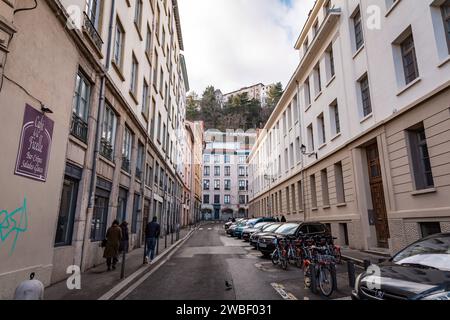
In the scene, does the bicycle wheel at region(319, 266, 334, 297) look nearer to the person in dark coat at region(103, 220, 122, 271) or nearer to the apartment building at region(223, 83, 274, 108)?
the person in dark coat at region(103, 220, 122, 271)

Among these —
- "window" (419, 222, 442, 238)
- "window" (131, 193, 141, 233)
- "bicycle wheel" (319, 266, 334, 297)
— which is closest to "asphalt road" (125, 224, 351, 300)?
"bicycle wheel" (319, 266, 334, 297)

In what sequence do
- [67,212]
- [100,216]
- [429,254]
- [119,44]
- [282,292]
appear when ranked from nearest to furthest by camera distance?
[429,254] < [282,292] < [67,212] < [100,216] < [119,44]

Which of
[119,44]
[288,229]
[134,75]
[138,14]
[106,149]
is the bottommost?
[288,229]

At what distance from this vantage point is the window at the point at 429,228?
33.8 feet

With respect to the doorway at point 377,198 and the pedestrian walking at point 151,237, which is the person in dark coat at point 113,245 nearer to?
the pedestrian walking at point 151,237

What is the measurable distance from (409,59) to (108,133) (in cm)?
1292

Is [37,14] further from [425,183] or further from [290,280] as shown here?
[425,183]

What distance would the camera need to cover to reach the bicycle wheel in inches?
265

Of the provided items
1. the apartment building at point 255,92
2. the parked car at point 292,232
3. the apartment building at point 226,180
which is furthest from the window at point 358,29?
the apartment building at point 255,92

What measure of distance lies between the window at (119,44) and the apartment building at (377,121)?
11.9m

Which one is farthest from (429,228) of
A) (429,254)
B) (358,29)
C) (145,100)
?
(145,100)

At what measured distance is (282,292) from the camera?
23.1 feet

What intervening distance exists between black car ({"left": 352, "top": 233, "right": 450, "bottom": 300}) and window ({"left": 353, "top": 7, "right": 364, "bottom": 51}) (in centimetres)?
1304

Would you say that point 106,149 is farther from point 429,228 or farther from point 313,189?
point 313,189
